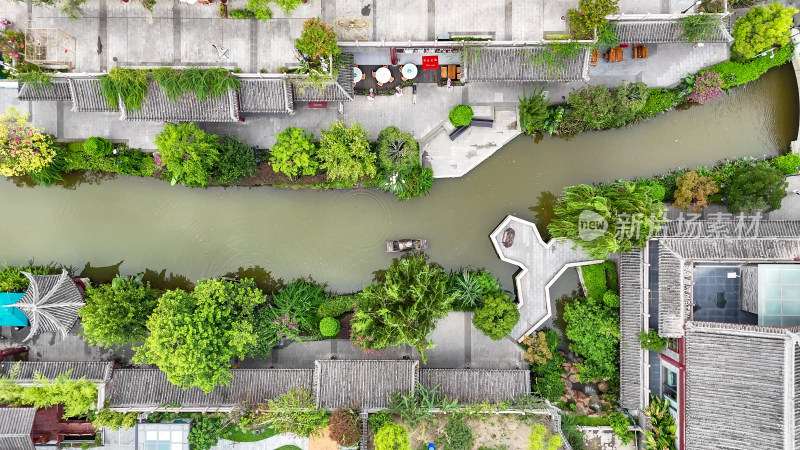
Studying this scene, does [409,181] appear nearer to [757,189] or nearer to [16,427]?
[757,189]

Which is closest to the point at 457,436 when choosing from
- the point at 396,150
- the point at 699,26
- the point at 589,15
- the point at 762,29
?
the point at 396,150

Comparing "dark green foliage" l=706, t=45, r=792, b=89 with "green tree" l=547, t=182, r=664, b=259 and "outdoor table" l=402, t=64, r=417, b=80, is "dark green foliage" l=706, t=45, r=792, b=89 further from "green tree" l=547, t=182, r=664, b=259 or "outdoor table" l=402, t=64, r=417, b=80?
"outdoor table" l=402, t=64, r=417, b=80

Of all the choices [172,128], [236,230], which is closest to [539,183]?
[236,230]

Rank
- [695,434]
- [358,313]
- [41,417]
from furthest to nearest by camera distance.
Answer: [41,417] < [358,313] < [695,434]

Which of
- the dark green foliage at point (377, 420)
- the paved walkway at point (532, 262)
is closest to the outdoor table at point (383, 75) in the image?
the paved walkway at point (532, 262)

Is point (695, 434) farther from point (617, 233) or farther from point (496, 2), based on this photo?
point (496, 2)

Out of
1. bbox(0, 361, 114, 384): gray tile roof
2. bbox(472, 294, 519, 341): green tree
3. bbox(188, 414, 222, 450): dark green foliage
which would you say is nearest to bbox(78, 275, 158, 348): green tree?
bbox(0, 361, 114, 384): gray tile roof
